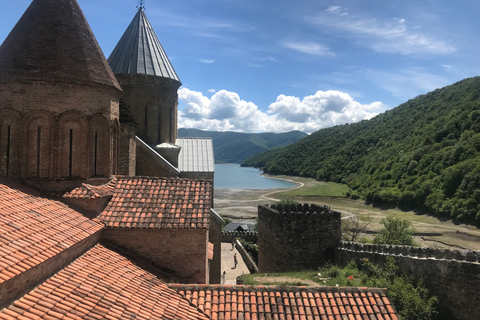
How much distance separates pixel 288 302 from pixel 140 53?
39.4 feet

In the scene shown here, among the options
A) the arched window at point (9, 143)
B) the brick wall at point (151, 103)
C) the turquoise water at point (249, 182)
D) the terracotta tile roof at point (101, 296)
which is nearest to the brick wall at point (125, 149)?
the brick wall at point (151, 103)

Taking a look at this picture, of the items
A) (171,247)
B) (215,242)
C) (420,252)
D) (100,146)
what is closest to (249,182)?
(420,252)

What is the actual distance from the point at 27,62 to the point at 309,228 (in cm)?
1138

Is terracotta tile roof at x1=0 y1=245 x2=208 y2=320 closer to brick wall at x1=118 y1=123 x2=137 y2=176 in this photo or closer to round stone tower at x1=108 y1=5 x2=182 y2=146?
brick wall at x1=118 y1=123 x2=137 y2=176

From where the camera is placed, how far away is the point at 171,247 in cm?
644

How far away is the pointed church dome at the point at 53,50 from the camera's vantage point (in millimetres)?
6422

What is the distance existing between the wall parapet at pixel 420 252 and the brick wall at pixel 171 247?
757 cm

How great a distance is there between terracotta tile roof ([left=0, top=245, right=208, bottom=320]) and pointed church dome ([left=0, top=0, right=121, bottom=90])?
3.52 m

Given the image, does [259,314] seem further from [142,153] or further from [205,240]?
[142,153]

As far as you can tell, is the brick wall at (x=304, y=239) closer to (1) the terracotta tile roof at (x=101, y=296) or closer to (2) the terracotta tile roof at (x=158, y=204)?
(2) the terracotta tile roof at (x=158, y=204)

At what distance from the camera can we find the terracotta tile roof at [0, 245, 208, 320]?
12.8 ft

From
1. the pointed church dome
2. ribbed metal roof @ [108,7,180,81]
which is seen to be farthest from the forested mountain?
the pointed church dome

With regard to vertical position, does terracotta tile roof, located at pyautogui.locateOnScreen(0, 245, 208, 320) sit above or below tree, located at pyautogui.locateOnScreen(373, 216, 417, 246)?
above

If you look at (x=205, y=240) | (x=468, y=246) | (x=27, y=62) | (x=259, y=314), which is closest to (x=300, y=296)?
(x=259, y=314)
